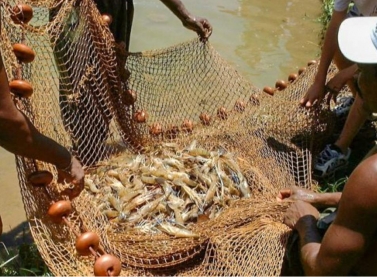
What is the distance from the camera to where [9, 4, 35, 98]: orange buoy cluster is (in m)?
3.12

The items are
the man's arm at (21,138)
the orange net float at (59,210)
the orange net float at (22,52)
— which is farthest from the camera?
the orange net float at (22,52)

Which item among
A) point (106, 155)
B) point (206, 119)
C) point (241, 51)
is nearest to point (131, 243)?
point (106, 155)

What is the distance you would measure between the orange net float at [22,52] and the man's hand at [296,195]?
1.83 metres

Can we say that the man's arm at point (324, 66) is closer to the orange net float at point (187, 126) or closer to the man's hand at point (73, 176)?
the orange net float at point (187, 126)

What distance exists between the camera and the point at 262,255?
317 centimetres

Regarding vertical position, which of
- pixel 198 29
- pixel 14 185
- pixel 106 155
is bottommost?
pixel 14 185

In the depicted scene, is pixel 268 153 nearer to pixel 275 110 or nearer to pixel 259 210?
pixel 275 110

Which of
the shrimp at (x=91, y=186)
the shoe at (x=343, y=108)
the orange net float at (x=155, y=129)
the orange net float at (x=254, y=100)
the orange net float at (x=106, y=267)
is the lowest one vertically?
the shrimp at (x=91, y=186)

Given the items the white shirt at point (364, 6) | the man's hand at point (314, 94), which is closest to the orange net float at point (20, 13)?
the man's hand at point (314, 94)

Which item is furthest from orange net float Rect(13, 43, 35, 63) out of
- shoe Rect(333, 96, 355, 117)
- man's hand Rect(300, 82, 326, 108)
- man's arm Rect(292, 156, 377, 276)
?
shoe Rect(333, 96, 355, 117)

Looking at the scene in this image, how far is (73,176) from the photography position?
10.0ft

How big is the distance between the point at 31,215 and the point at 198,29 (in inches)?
86.4

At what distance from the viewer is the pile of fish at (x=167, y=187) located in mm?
3855

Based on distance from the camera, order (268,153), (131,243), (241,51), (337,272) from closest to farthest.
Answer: (337,272) < (131,243) < (268,153) < (241,51)
